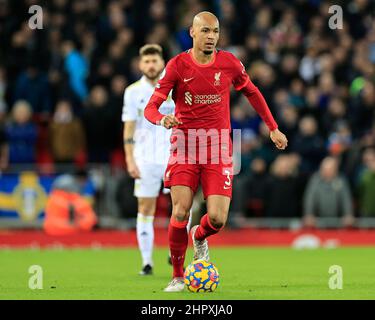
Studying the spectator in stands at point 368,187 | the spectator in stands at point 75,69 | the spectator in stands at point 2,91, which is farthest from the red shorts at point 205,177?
the spectator in stands at point 75,69

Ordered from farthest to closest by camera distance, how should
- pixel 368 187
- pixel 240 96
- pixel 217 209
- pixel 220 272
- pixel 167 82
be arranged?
pixel 240 96
pixel 368 187
pixel 220 272
pixel 167 82
pixel 217 209

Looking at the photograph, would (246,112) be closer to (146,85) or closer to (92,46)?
(92,46)

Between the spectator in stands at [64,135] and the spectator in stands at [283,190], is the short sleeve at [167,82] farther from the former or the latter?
the spectator in stands at [64,135]

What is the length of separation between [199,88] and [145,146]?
118 inches

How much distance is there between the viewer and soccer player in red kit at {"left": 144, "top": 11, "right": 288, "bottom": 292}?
10.7m

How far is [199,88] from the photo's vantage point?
35.4 feet

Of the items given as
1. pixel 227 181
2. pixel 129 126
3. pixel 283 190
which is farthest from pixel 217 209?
pixel 283 190

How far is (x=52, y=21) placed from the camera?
23.1m

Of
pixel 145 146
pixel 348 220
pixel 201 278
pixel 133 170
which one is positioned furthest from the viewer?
pixel 348 220

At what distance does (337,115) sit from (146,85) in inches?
330

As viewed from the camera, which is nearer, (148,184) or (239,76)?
(239,76)

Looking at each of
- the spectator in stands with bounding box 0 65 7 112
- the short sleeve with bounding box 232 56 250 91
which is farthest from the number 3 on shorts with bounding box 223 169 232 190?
the spectator in stands with bounding box 0 65 7 112

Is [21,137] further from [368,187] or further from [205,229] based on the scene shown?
[205,229]

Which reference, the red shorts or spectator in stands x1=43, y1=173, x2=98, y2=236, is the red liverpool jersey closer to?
the red shorts
